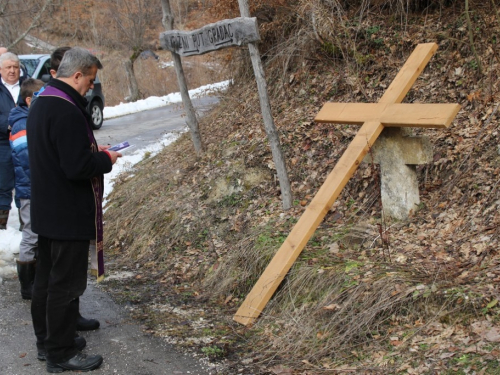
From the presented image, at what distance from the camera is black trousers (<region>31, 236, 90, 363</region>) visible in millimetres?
3955

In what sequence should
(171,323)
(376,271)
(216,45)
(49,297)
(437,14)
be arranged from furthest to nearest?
(437,14)
(216,45)
(171,323)
(376,271)
(49,297)

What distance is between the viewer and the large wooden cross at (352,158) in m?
4.49

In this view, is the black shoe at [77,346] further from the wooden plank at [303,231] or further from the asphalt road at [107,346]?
the wooden plank at [303,231]

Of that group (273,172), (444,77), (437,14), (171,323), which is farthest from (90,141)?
(437,14)

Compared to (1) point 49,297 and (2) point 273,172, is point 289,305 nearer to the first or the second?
(1) point 49,297

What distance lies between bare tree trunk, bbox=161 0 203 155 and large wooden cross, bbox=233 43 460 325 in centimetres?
337

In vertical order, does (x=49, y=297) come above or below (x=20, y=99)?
below

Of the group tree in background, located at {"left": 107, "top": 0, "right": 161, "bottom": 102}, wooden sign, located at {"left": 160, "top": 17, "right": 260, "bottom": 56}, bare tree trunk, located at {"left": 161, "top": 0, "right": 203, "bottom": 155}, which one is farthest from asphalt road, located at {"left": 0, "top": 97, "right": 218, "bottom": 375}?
tree in background, located at {"left": 107, "top": 0, "right": 161, "bottom": 102}

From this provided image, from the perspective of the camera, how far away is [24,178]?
18.1 feet

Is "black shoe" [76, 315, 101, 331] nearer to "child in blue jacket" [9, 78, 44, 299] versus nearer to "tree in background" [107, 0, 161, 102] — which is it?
"child in blue jacket" [9, 78, 44, 299]

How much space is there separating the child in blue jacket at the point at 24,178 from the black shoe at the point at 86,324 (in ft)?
3.00

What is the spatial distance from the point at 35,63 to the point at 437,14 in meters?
10.6

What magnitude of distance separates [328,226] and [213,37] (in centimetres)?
229

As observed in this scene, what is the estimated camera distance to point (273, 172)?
6570 millimetres
